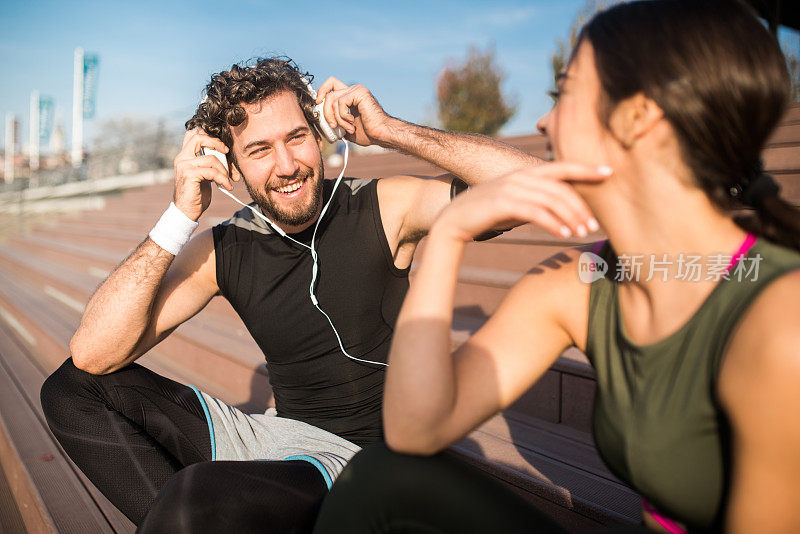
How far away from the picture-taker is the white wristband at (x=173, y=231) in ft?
6.45

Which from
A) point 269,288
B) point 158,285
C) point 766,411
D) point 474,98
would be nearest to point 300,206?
point 269,288

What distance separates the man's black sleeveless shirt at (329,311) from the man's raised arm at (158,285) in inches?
6.3

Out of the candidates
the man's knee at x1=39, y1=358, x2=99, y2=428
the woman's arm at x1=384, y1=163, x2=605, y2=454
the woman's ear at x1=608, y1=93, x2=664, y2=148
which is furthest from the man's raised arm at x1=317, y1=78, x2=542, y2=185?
the man's knee at x1=39, y1=358, x2=99, y2=428

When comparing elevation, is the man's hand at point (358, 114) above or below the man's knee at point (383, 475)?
above

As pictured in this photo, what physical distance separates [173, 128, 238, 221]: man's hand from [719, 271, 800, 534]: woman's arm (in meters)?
1.74

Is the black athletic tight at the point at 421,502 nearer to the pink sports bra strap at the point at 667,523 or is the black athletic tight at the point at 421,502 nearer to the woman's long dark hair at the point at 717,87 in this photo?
the pink sports bra strap at the point at 667,523

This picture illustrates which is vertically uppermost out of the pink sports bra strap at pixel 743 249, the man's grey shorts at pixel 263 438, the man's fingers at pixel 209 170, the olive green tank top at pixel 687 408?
the pink sports bra strap at pixel 743 249

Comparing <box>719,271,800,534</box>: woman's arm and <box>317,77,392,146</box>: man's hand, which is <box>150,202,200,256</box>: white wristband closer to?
<box>317,77,392,146</box>: man's hand

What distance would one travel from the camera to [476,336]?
1.28m

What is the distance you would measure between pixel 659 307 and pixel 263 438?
→ 1413 mm

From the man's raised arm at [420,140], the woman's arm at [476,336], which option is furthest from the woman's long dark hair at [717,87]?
the man's raised arm at [420,140]

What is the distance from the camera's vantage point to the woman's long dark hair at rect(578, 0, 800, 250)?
857 mm

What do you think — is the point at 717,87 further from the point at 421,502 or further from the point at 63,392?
the point at 63,392

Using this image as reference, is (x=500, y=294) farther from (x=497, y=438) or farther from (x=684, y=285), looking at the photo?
(x=684, y=285)
